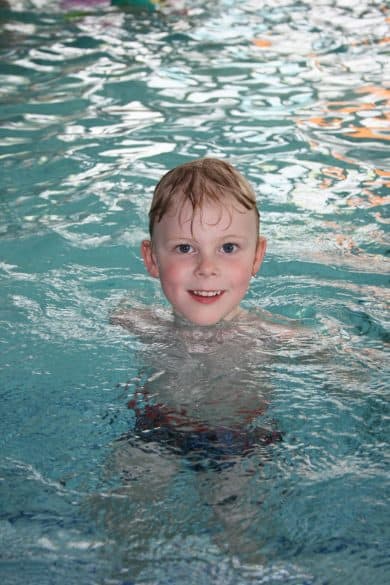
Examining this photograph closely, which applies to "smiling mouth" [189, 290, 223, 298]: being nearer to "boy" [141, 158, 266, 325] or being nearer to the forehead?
"boy" [141, 158, 266, 325]

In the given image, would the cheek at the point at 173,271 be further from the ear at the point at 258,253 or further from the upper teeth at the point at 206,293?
the ear at the point at 258,253

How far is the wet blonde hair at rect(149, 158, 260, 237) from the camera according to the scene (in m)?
3.02

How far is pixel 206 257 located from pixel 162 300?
3.56ft

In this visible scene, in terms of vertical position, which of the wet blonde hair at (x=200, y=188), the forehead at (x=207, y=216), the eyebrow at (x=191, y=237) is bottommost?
the eyebrow at (x=191, y=237)

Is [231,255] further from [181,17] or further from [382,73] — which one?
[181,17]

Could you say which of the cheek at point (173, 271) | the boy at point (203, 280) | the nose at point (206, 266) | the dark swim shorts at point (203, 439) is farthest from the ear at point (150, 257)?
the dark swim shorts at point (203, 439)

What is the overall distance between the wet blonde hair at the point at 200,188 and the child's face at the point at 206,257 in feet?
0.09

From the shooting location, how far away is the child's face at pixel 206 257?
3023 mm

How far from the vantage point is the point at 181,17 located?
10398 millimetres

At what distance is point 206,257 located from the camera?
304 cm

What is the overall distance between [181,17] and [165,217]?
7.88 meters

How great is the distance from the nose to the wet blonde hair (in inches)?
6.5

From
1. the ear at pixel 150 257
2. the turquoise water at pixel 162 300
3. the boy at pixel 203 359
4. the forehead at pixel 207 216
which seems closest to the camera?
the turquoise water at pixel 162 300

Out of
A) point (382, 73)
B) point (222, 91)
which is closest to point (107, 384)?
point (222, 91)
